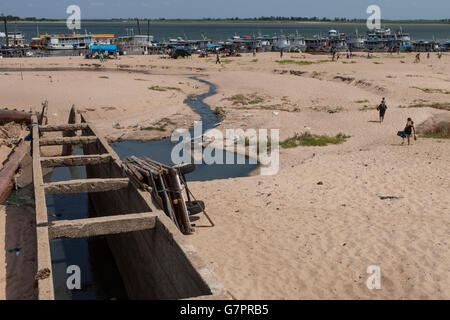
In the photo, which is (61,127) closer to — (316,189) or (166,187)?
(166,187)

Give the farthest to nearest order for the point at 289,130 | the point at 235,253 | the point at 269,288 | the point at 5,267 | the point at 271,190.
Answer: the point at 289,130, the point at 271,190, the point at 235,253, the point at 5,267, the point at 269,288

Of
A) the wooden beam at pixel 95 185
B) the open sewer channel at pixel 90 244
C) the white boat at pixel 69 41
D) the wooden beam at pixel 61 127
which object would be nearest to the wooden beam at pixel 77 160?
the open sewer channel at pixel 90 244

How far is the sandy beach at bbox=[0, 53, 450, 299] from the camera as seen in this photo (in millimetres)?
9297

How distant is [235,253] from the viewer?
34.6ft

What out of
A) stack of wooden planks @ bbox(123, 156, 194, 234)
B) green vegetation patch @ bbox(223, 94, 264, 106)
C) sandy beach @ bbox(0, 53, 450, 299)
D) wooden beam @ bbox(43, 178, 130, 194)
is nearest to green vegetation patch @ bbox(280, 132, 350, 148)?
sandy beach @ bbox(0, 53, 450, 299)

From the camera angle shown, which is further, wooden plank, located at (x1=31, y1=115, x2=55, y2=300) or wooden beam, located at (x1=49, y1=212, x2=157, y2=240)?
wooden beam, located at (x1=49, y1=212, x2=157, y2=240)

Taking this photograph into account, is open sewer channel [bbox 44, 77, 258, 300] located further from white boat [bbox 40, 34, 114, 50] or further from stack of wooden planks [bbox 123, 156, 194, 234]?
white boat [bbox 40, 34, 114, 50]

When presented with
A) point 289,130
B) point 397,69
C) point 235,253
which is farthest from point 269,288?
point 397,69

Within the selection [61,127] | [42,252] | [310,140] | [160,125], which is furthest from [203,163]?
[42,252]

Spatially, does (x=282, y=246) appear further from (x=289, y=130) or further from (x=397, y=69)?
(x=397, y=69)

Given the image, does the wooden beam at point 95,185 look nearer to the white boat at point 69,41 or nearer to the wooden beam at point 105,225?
the wooden beam at point 105,225

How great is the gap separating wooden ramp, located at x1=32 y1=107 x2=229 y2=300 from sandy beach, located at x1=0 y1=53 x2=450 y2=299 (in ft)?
5.24

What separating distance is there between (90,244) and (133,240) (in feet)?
11.6
